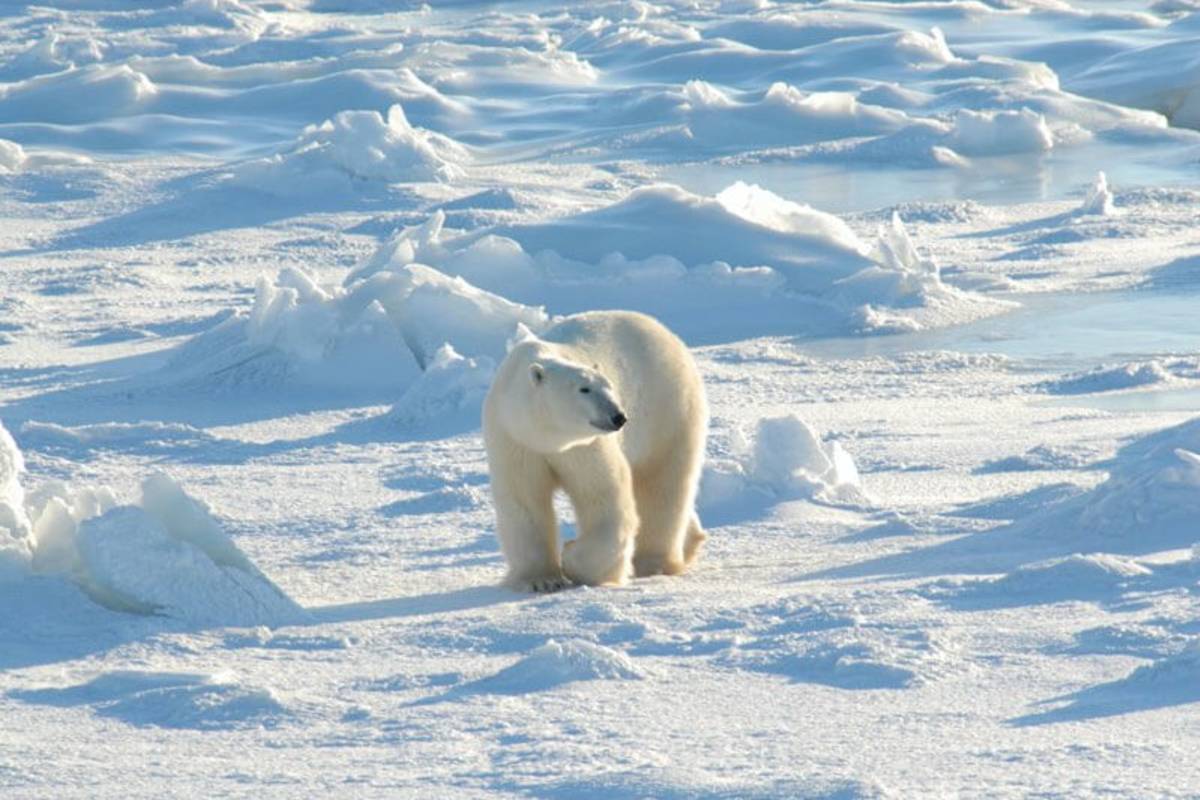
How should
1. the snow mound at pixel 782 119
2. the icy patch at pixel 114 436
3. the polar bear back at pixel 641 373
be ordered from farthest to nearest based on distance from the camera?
the snow mound at pixel 782 119 < the icy patch at pixel 114 436 < the polar bear back at pixel 641 373

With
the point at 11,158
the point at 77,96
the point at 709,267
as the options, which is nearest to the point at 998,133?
the point at 709,267

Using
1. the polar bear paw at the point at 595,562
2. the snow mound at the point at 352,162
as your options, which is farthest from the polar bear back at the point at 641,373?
the snow mound at the point at 352,162

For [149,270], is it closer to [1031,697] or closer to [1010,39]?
[1031,697]

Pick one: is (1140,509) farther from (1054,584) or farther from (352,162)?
(352,162)

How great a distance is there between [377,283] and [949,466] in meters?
2.70

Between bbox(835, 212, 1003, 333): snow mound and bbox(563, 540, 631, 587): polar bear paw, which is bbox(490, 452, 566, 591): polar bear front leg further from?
bbox(835, 212, 1003, 333): snow mound

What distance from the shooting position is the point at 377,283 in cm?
777

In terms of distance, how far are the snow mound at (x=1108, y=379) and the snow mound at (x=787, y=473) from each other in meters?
1.87

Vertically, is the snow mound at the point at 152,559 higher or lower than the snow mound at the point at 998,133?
higher

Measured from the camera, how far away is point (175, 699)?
346 cm

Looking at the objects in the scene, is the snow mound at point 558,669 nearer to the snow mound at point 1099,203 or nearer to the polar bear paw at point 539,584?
the polar bear paw at point 539,584

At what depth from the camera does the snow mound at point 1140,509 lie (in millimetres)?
4691

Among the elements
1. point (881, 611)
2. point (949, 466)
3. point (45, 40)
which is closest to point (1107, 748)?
point (881, 611)

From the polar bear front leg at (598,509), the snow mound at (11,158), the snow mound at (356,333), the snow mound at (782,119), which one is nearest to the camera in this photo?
the polar bear front leg at (598,509)
